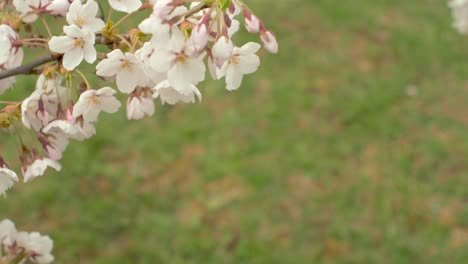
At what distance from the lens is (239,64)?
1300mm

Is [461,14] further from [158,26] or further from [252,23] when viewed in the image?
[158,26]

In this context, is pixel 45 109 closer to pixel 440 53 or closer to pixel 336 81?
pixel 336 81

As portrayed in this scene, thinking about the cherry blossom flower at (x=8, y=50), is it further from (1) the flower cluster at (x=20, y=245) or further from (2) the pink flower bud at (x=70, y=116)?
(1) the flower cluster at (x=20, y=245)

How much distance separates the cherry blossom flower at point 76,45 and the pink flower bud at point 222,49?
245 mm

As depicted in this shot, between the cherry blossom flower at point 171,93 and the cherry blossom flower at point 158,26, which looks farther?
the cherry blossom flower at point 171,93

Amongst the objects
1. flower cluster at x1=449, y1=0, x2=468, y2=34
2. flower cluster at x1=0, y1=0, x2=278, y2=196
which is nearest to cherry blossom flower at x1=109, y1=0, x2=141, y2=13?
flower cluster at x1=0, y1=0, x2=278, y2=196

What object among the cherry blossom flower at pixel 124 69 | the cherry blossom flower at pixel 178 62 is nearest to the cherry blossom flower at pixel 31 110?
the cherry blossom flower at pixel 124 69

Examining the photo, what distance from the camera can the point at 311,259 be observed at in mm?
3639

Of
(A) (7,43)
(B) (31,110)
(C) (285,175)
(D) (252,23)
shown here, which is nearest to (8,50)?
(A) (7,43)

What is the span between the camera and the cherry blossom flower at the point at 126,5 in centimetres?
126

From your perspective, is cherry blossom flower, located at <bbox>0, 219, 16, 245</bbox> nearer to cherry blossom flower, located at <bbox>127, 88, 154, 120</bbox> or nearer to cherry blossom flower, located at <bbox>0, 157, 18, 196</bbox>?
cherry blossom flower, located at <bbox>0, 157, 18, 196</bbox>

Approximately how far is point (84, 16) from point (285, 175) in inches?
117

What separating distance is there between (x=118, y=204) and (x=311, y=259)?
3.63 feet

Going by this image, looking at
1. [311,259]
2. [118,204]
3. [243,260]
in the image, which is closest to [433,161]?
[311,259]
